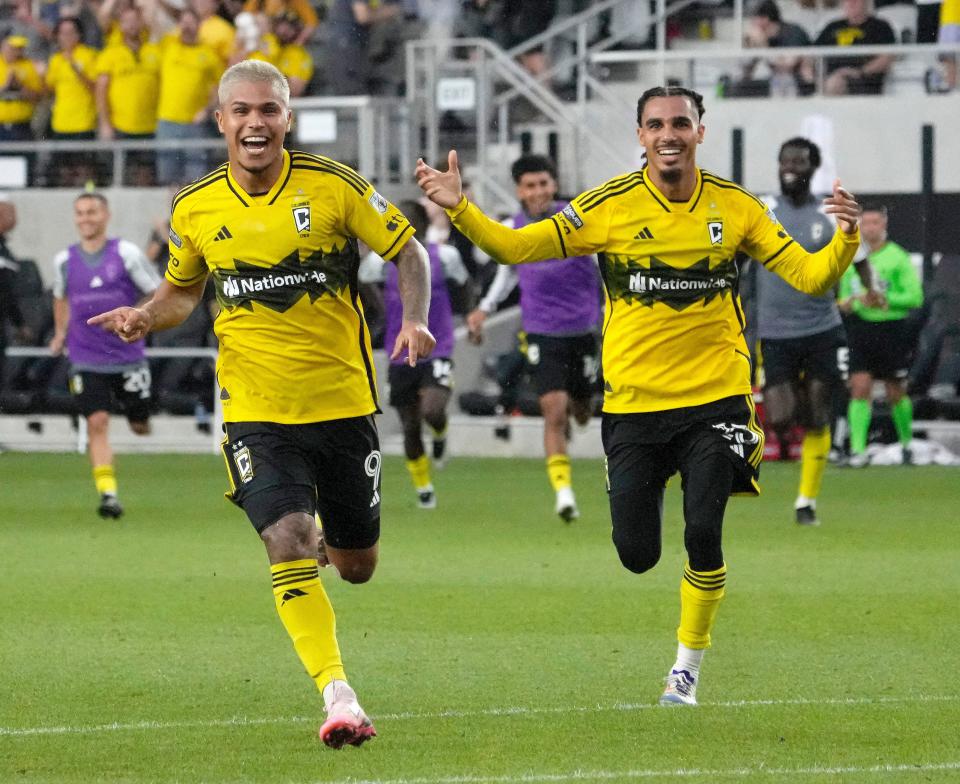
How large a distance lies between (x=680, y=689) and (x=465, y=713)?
0.80 meters

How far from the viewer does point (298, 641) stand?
697cm

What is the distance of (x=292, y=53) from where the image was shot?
994 inches

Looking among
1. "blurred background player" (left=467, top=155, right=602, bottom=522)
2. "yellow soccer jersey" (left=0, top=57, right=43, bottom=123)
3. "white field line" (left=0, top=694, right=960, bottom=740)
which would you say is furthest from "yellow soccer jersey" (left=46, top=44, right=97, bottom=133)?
"white field line" (left=0, top=694, right=960, bottom=740)

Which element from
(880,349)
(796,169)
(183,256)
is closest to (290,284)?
(183,256)

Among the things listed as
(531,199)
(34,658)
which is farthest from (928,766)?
(531,199)

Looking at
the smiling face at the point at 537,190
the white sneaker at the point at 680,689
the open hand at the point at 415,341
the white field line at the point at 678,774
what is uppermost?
the smiling face at the point at 537,190

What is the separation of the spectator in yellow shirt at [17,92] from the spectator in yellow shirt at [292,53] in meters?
3.44

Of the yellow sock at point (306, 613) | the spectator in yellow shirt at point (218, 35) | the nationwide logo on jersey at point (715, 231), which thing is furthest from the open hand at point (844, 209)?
the spectator in yellow shirt at point (218, 35)

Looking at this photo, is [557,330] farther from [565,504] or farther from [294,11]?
[294,11]

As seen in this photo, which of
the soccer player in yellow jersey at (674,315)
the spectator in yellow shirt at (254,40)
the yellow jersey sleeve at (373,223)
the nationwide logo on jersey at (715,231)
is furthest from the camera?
the spectator in yellow shirt at (254,40)

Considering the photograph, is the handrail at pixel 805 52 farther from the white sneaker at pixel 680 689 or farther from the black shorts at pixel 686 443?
the white sneaker at pixel 680 689

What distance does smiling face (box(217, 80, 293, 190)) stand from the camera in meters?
7.27

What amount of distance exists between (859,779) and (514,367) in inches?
644

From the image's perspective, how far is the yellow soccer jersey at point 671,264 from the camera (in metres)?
8.02
